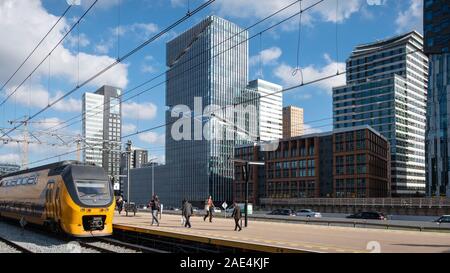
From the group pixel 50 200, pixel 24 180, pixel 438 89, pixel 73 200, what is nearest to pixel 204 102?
pixel 438 89

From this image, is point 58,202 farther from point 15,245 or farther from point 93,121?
point 93,121

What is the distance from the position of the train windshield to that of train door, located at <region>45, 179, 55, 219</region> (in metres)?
2.01

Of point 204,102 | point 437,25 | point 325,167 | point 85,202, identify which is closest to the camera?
point 85,202

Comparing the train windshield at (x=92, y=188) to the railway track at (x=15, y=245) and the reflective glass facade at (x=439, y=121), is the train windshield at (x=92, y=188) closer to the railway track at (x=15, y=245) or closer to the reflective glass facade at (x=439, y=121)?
the railway track at (x=15, y=245)

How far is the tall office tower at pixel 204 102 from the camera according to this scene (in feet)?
390

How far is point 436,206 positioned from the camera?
66375mm

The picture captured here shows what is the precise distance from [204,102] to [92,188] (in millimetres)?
103007

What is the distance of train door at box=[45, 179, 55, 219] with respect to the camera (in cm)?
2174

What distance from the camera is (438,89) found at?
113 m

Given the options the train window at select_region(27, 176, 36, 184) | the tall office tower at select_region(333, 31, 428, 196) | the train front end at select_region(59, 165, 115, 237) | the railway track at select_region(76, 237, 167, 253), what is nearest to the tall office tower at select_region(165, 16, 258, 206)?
the tall office tower at select_region(333, 31, 428, 196)

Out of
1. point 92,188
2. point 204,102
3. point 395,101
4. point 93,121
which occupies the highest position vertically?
point 395,101

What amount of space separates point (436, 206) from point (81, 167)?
59.1m
